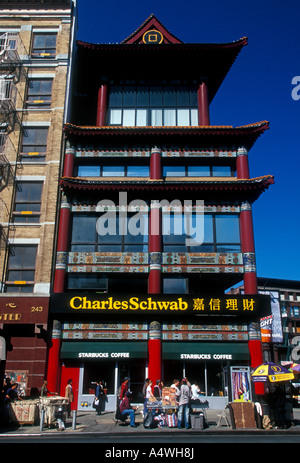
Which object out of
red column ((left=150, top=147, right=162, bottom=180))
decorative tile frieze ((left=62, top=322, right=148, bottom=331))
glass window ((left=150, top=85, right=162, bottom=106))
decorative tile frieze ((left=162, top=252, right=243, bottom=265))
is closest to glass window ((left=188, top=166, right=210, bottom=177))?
red column ((left=150, top=147, right=162, bottom=180))

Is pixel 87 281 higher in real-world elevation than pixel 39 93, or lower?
lower

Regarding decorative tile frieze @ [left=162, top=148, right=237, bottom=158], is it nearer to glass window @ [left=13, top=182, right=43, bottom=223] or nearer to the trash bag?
glass window @ [left=13, top=182, right=43, bottom=223]

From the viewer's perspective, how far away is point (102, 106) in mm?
28078

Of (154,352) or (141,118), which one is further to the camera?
(141,118)

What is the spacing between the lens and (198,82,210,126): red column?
27345mm

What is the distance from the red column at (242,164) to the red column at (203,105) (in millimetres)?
3366

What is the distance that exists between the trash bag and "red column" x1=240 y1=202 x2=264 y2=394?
8.93m

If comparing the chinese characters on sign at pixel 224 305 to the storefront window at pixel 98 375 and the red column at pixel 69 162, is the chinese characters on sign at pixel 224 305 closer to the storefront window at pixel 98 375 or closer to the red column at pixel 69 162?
the storefront window at pixel 98 375

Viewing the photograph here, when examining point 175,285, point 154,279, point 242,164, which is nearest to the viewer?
point 154,279

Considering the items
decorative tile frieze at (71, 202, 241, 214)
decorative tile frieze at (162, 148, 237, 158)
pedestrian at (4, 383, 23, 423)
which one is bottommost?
pedestrian at (4, 383, 23, 423)

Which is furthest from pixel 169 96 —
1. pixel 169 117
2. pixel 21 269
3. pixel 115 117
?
pixel 21 269

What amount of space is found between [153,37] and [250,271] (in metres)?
19.4

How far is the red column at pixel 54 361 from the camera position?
21.2 metres

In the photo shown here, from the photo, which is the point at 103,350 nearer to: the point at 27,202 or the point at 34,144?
the point at 27,202
